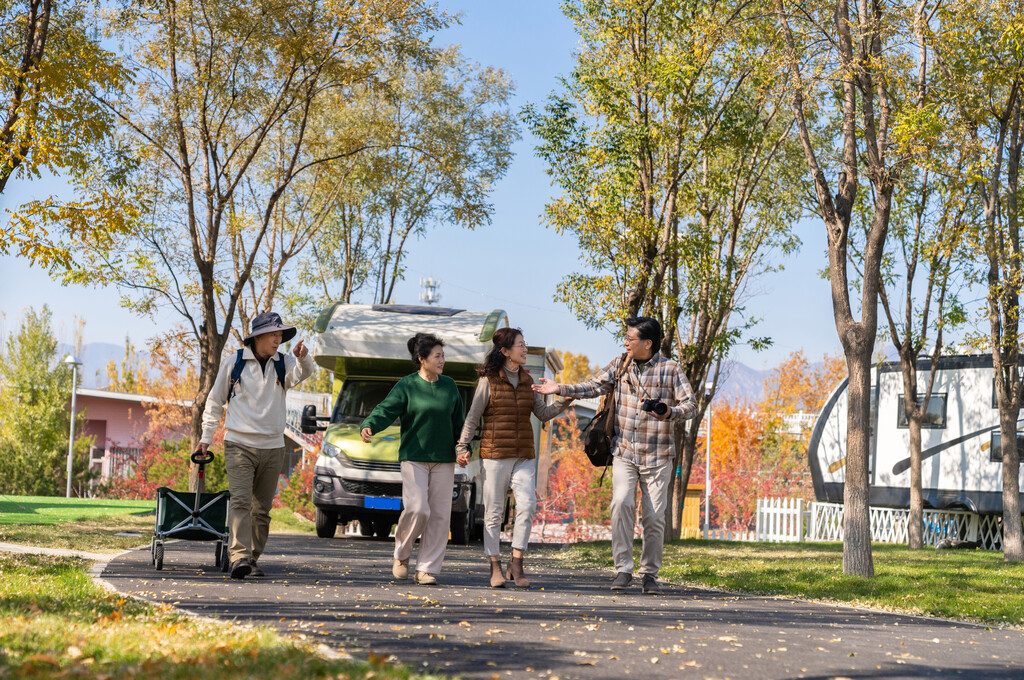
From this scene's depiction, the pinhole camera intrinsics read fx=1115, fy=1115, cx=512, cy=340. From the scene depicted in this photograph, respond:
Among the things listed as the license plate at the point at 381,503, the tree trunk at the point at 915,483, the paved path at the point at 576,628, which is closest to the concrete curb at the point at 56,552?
the paved path at the point at 576,628

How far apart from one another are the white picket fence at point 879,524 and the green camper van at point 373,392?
9911 millimetres

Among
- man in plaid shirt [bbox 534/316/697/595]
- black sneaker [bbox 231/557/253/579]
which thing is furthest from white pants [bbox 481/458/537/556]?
black sneaker [bbox 231/557/253/579]

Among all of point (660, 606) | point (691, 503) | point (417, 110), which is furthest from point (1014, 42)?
point (691, 503)

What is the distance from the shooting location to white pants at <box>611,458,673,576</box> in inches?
343

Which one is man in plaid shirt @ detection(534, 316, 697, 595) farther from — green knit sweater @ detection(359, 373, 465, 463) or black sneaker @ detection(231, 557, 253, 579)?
black sneaker @ detection(231, 557, 253, 579)

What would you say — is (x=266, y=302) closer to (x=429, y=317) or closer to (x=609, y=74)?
(x=429, y=317)

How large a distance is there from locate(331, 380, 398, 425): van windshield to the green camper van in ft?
0.04

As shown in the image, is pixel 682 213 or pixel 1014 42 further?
pixel 682 213

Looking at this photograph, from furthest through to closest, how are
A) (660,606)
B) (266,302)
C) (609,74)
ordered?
(266,302), (609,74), (660,606)

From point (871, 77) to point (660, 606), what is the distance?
237 inches

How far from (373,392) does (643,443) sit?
7.23 metres

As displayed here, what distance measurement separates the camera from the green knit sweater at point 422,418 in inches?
347

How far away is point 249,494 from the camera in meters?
8.66

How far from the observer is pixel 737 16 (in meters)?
15.1
